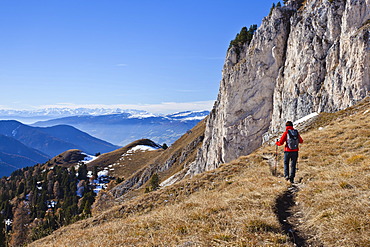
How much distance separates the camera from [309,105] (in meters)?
39.4

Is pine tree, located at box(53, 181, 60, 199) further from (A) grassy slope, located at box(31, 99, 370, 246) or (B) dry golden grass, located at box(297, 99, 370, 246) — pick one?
(B) dry golden grass, located at box(297, 99, 370, 246)

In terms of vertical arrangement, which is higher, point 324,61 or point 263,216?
point 324,61

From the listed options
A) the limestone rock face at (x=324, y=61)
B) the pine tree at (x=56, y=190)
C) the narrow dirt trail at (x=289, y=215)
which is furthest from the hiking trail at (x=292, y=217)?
the pine tree at (x=56, y=190)

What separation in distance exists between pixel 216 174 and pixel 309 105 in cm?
2737

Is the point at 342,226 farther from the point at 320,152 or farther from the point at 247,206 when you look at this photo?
the point at 320,152

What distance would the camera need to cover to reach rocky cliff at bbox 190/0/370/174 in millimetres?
34531

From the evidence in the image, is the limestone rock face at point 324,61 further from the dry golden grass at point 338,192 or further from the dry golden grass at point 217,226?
the dry golden grass at point 217,226

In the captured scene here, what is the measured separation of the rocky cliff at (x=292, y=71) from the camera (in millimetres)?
34531

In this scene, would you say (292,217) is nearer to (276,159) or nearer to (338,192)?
(338,192)

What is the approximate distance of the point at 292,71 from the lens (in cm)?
4431

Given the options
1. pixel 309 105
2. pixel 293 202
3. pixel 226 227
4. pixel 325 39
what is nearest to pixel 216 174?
pixel 293 202

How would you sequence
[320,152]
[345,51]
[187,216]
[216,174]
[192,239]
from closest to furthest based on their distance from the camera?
1. [192,239]
2. [187,216]
3. [320,152]
4. [216,174]
5. [345,51]

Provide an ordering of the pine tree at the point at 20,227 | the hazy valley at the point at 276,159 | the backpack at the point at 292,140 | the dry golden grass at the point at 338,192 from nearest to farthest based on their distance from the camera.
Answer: the dry golden grass at the point at 338,192
the hazy valley at the point at 276,159
the backpack at the point at 292,140
the pine tree at the point at 20,227

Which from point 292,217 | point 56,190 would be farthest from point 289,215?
point 56,190
